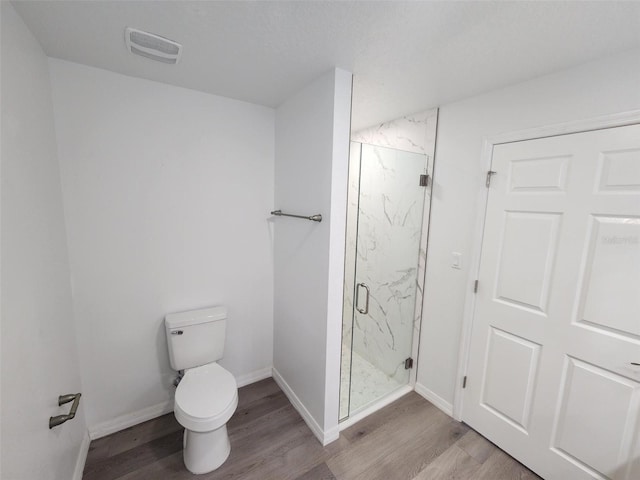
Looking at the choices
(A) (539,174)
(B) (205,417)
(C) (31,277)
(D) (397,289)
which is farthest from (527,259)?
(C) (31,277)

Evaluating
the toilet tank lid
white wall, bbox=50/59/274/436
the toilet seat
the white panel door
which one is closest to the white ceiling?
white wall, bbox=50/59/274/436

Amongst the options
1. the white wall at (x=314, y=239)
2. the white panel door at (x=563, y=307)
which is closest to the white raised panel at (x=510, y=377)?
the white panel door at (x=563, y=307)

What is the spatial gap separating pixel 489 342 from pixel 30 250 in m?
2.49

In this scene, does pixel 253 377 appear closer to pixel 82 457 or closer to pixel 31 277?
pixel 82 457

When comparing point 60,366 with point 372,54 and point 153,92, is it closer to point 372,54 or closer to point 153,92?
point 153,92

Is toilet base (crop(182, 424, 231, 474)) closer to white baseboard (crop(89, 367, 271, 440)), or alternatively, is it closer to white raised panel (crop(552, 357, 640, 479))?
white baseboard (crop(89, 367, 271, 440))

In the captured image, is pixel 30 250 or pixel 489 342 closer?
pixel 30 250

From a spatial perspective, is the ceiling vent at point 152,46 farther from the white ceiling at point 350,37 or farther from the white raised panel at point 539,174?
the white raised panel at point 539,174


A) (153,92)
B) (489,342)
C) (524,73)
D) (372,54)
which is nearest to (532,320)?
(489,342)

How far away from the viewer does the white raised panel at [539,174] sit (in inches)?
56.1

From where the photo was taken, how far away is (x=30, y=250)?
1.10 metres

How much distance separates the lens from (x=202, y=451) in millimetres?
1533

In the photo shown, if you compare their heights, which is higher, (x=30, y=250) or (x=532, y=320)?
(x=30, y=250)

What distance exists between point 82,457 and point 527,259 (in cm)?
284
